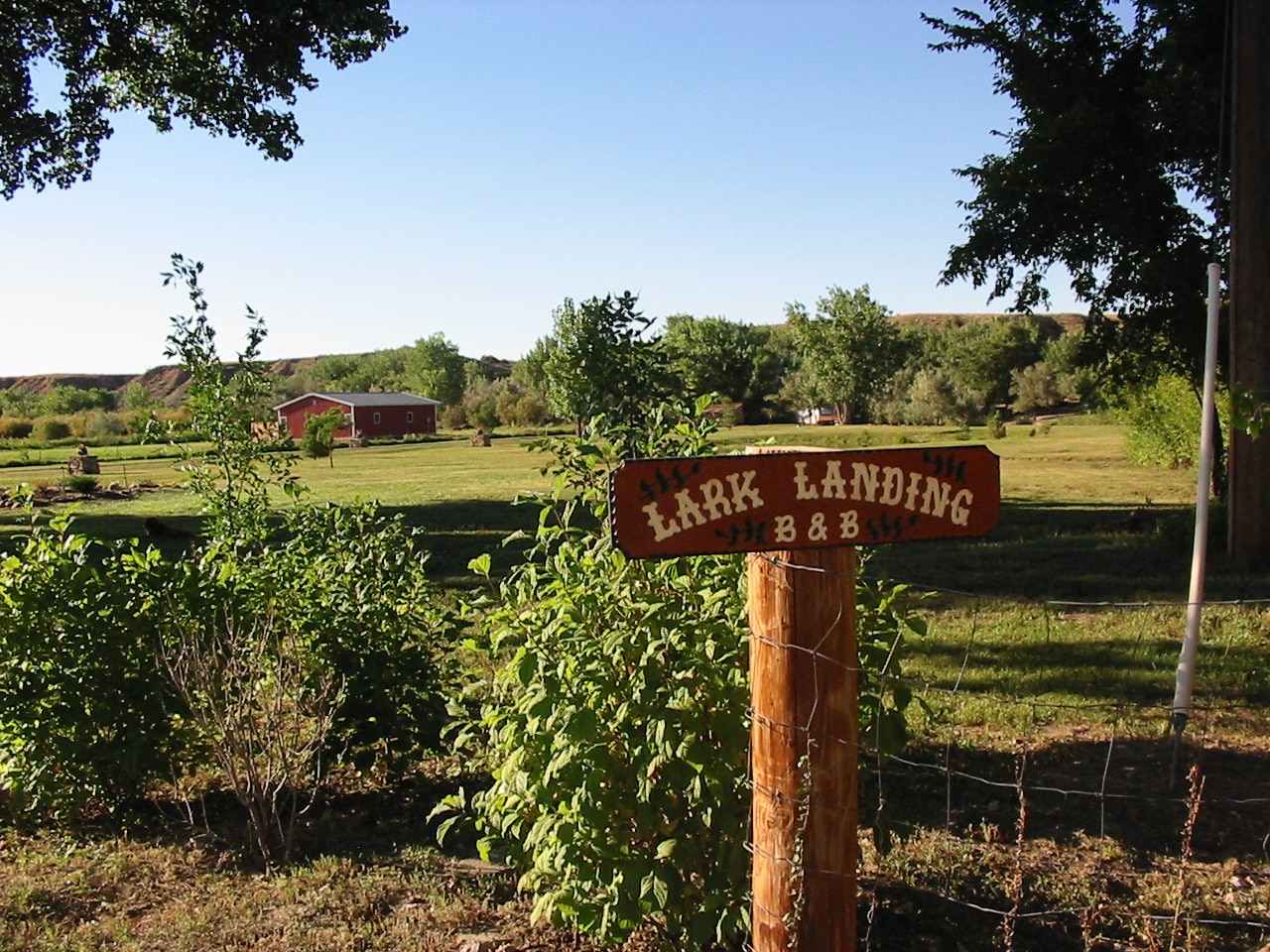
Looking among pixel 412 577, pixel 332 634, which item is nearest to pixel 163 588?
pixel 332 634

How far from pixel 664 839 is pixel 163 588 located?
2.74m

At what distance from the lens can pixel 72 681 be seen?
464 centimetres

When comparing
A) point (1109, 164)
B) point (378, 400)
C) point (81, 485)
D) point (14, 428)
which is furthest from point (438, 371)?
point (1109, 164)

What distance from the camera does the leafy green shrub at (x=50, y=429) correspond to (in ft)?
209

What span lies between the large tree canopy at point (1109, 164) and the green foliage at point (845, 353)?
7425 cm

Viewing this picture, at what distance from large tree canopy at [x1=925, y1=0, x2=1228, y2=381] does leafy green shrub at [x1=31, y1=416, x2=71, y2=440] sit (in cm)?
6214

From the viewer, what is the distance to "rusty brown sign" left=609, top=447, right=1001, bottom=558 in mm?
2414

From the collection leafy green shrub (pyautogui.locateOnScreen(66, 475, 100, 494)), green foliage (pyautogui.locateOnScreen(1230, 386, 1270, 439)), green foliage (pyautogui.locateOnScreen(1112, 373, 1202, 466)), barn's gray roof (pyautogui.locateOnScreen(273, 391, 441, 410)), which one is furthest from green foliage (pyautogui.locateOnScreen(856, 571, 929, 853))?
barn's gray roof (pyautogui.locateOnScreen(273, 391, 441, 410))

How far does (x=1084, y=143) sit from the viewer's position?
12.8m

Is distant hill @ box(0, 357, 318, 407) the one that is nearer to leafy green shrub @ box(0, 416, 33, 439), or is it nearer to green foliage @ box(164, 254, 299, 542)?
leafy green shrub @ box(0, 416, 33, 439)

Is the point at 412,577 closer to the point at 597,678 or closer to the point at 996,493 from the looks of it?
the point at 597,678

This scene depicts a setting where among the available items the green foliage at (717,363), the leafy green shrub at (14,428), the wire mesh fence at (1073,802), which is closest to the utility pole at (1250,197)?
the wire mesh fence at (1073,802)

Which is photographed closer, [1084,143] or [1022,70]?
[1084,143]

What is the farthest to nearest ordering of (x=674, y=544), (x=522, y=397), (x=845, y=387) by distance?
(x=845, y=387) → (x=522, y=397) → (x=674, y=544)
